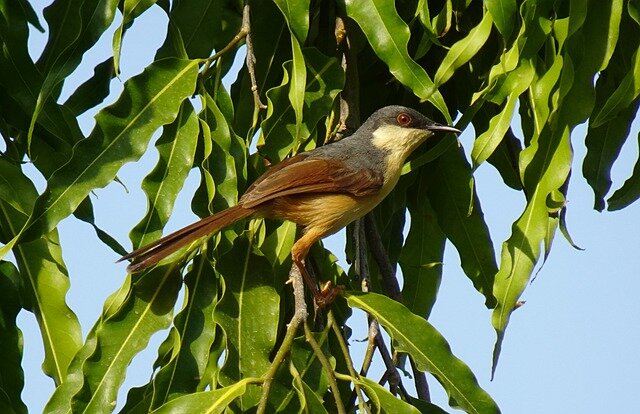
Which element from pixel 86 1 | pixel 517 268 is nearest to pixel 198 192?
pixel 86 1

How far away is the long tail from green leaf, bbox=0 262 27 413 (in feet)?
1.92

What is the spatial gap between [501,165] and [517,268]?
0.79 m

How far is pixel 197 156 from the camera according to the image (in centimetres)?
370

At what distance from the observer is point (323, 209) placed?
14.7 ft

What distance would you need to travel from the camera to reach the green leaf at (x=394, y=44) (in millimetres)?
3475

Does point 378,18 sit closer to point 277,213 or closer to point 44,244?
point 277,213

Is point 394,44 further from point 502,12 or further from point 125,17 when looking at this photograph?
point 125,17

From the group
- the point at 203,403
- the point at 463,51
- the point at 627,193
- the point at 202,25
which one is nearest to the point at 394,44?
the point at 463,51

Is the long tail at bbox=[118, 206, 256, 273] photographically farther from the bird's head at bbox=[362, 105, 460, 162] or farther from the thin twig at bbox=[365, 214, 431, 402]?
the bird's head at bbox=[362, 105, 460, 162]

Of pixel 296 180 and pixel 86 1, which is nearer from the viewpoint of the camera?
pixel 86 1

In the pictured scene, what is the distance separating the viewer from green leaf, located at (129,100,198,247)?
11.6 ft

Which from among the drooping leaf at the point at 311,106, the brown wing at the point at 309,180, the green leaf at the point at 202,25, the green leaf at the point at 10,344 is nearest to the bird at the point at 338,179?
the brown wing at the point at 309,180

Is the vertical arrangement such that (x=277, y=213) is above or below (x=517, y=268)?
above

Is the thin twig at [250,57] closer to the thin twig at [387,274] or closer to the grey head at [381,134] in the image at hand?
the grey head at [381,134]
